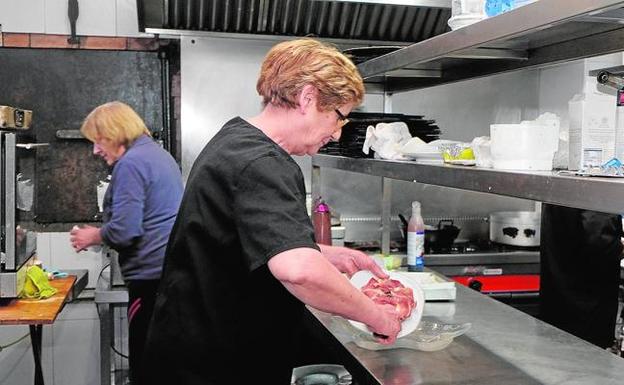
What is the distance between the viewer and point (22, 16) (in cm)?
344

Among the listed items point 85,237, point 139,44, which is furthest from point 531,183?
point 139,44

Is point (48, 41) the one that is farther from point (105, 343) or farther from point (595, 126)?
point (595, 126)

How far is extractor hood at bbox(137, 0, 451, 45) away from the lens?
325 centimetres

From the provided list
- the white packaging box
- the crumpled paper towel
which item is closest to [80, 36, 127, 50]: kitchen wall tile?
the crumpled paper towel

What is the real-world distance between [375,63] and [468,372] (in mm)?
1145

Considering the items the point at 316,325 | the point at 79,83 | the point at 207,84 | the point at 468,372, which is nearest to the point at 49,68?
the point at 79,83

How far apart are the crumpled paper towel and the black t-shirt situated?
82 cm

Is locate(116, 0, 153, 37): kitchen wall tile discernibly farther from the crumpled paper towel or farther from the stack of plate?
the crumpled paper towel

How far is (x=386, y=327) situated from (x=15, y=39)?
2.85 meters

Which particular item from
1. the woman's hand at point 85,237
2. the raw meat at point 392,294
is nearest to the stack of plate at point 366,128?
the raw meat at point 392,294

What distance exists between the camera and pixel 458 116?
3.78 metres

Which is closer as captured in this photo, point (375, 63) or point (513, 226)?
point (375, 63)

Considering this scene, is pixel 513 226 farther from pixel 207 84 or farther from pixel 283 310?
pixel 283 310

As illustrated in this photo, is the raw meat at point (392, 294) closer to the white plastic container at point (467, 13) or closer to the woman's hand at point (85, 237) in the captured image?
the white plastic container at point (467, 13)
